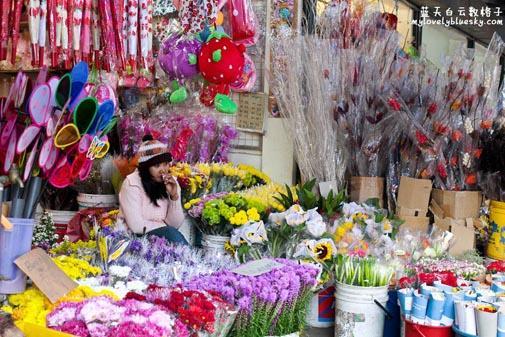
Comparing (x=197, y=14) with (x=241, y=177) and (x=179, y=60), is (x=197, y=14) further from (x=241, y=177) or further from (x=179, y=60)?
(x=241, y=177)

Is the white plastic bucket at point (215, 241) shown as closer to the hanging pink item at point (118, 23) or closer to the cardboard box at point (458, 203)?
the hanging pink item at point (118, 23)

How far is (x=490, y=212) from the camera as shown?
398 centimetres

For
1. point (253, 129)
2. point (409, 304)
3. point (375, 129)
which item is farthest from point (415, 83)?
point (409, 304)

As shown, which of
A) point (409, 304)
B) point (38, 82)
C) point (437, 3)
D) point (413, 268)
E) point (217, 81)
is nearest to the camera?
point (38, 82)

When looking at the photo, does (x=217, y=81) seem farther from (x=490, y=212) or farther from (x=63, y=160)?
(x=63, y=160)

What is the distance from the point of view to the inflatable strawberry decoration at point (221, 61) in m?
4.33

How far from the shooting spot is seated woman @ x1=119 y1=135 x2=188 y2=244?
3.51 m

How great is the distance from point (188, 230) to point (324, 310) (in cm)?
108

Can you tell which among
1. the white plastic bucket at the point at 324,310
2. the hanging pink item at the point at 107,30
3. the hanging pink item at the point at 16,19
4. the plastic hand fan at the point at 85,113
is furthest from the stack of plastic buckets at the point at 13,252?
the white plastic bucket at the point at 324,310

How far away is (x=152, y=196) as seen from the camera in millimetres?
3621

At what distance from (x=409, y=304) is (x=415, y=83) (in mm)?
1655

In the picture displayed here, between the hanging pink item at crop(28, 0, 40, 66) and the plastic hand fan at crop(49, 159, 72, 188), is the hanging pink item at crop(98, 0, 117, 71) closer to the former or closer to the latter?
the hanging pink item at crop(28, 0, 40, 66)

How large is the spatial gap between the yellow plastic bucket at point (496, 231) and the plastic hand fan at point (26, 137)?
2968 millimetres

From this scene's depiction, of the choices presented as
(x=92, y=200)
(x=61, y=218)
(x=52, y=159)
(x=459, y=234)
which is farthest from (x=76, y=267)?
(x=459, y=234)
